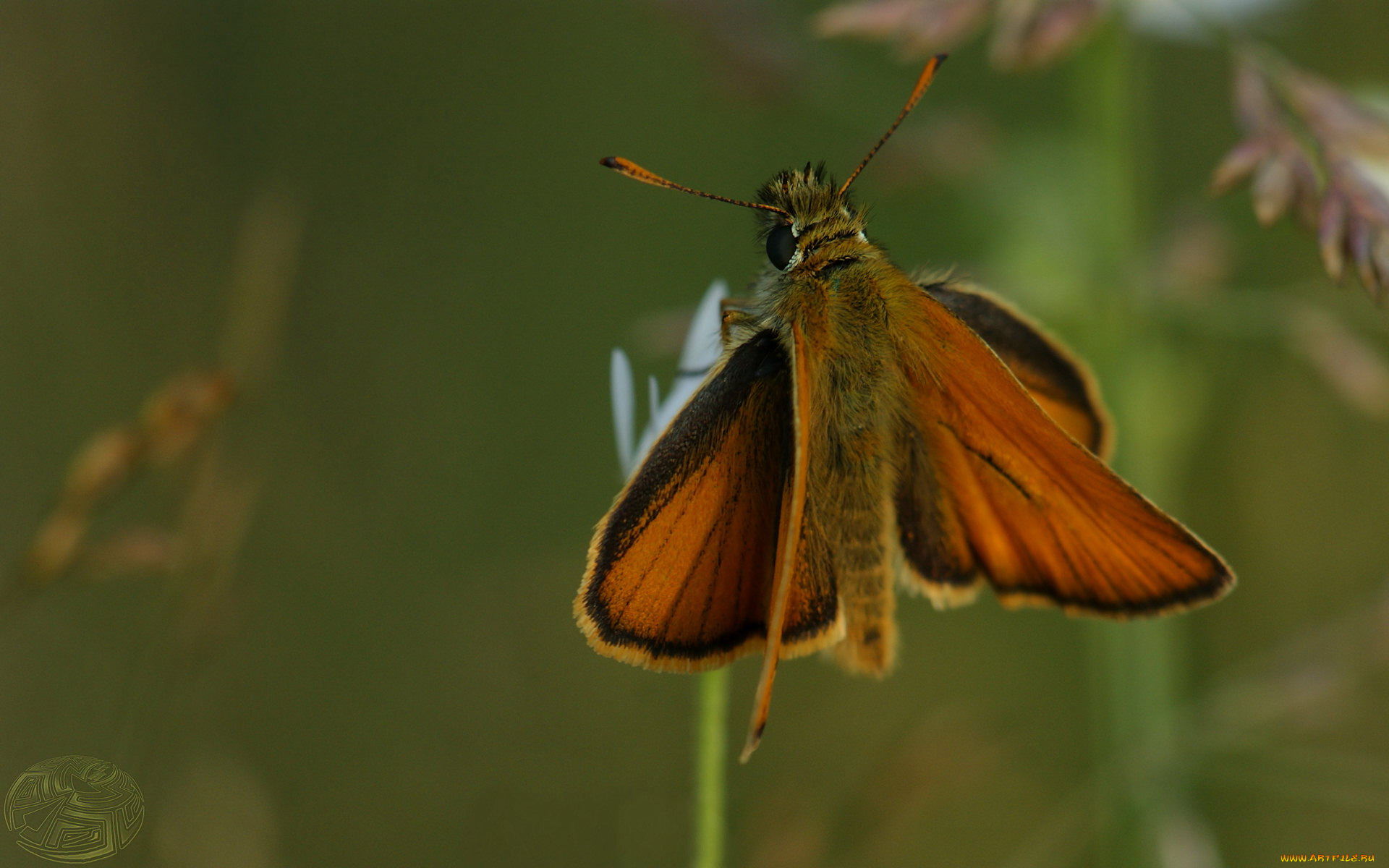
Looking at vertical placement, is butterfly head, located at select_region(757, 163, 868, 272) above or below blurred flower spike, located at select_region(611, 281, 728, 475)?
above

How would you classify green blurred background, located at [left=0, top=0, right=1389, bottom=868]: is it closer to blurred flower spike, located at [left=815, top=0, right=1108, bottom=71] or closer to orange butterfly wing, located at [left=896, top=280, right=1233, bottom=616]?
orange butterfly wing, located at [left=896, top=280, right=1233, bottom=616]

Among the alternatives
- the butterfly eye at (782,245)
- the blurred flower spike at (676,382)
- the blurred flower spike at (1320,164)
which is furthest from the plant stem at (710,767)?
the blurred flower spike at (1320,164)

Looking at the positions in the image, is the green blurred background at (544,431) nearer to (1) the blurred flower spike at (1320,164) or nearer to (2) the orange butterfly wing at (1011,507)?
(2) the orange butterfly wing at (1011,507)

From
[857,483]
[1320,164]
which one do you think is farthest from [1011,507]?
[1320,164]

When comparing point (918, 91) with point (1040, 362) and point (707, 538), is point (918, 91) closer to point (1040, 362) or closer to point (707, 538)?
point (1040, 362)

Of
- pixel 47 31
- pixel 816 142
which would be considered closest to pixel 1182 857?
pixel 816 142

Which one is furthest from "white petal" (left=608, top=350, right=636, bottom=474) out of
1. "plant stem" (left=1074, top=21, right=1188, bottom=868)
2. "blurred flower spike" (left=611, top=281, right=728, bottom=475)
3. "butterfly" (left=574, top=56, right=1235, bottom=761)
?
"plant stem" (left=1074, top=21, right=1188, bottom=868)

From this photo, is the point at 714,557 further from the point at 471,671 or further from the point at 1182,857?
the point at 471,671
